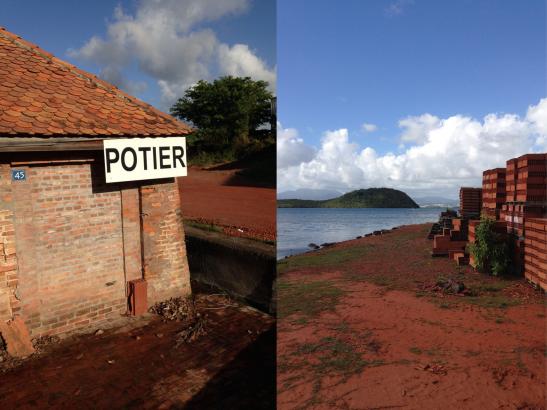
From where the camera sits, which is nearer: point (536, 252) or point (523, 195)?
point (536, 252)

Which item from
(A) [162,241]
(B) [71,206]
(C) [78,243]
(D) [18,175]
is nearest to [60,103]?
(D) [18,175]

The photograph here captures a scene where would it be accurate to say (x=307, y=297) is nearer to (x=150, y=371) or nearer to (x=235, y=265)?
(x=235, y=265)

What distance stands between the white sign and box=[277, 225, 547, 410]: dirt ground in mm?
3259

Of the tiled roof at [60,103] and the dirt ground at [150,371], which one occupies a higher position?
the tiled roof at [60,103]

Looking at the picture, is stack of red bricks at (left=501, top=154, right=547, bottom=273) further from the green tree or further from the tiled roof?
the green tree

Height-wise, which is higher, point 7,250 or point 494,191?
point 494,191

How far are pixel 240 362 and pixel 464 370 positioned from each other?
3010 millimetres

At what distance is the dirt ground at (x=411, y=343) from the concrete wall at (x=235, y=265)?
3.56ft

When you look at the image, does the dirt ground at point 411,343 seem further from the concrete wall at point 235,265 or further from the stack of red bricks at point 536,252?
the concrete wall at point 235,265

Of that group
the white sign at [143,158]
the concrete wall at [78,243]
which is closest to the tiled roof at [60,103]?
the white sign at [143,158]

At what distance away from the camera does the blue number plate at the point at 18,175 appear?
4551 mm

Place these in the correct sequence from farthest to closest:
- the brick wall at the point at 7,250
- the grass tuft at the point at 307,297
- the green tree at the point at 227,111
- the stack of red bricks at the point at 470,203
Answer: the green tree at the point at 227,111
the stack of red bricks at the point at 470,203
the grass tuft at the point at 307,297
the brick wall at the point at 7,250

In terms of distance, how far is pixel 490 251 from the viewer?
11.2 metres

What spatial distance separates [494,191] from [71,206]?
11981mm
